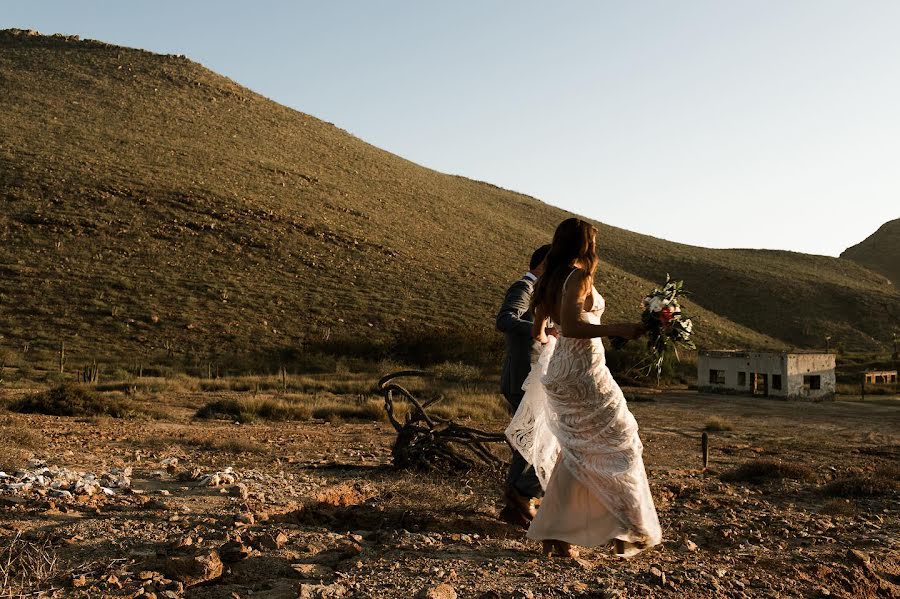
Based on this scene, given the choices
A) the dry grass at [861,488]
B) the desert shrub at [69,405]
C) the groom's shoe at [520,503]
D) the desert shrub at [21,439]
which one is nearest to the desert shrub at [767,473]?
the dry grass at [861,488]

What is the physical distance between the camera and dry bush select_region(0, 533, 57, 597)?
3518mm

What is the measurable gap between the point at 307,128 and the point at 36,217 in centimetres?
3302

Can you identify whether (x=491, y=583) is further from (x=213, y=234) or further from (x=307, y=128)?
(x=307, y=128)

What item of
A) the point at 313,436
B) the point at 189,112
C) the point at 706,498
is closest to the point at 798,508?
the point at 706,498

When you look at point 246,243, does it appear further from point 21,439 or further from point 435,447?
point 435,447

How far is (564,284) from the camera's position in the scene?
15.5 feet

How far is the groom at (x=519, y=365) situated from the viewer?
542 centimetres

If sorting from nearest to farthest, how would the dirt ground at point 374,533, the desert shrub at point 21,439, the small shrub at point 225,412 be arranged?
the dirt ground at point 374,533
the desert shrub at point 21,439
the small shrub at point 225,412

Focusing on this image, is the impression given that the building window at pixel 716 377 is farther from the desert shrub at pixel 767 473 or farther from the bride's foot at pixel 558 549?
the bride's foot at pixel 558 549

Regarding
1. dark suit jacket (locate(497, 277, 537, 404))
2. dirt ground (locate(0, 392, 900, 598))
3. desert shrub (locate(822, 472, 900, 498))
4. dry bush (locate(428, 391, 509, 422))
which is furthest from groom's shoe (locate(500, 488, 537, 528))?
dry bush (locate(428, 391, 509, 422))

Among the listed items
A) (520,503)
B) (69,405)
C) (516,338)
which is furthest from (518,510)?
(69,405)

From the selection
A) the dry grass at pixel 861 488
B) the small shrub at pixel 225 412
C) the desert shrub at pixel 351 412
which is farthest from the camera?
the desert shrub at pixel 351 412

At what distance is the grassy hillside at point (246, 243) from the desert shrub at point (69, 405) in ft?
42.5

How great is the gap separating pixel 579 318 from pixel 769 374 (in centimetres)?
2698
